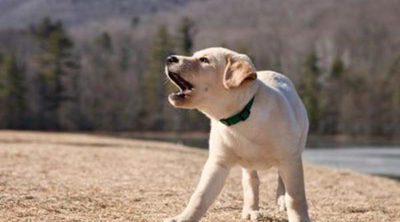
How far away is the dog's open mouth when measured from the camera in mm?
5609

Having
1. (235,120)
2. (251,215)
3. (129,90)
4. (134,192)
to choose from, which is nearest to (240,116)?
(235,120)

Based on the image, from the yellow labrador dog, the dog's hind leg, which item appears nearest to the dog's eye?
the yellow labrador dog

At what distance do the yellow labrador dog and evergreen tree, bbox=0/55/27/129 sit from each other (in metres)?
55.1

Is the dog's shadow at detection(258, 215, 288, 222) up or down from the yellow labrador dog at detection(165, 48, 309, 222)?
down

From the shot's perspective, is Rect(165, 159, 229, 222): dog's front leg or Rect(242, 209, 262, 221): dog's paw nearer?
Rect(165, 159, 229, 222): dog's front leg

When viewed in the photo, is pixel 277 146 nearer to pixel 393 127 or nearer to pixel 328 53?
pixel 393 127

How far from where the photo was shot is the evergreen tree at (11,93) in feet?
195

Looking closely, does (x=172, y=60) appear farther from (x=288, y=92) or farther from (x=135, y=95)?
(x=135, y=95)

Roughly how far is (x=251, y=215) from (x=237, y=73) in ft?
6.03

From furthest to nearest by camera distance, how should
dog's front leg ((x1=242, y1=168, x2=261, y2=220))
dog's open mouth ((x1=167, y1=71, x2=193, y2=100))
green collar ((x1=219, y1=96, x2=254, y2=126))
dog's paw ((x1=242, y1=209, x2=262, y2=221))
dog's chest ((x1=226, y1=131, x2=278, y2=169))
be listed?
dog's front leg ((x1=242, y1=168, x2=261, y2=220)), dog's paw ((x1=242, y1=209, x2=262, y2=221)), dog's chest ((x1=226, y1=131, x2=278, y2=169)), green collar ((x1=219, y1=96, x2=254, y2=126)), dog's open mouth ((x1=167, y1=71, x2=193, y2=100))

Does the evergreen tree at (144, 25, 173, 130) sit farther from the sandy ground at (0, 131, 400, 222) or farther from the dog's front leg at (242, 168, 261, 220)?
the dog's front leg at (242, 168, 261, 220)

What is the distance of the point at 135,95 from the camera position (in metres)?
77.6

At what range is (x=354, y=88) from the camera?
7894 centimetres

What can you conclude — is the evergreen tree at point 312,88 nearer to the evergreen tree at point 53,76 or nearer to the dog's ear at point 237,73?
the evergreen tree at point 53,76
